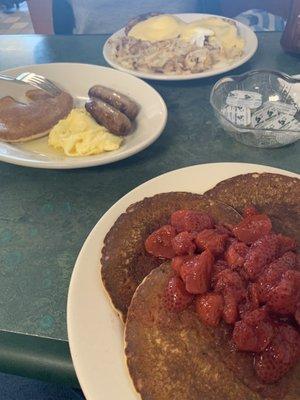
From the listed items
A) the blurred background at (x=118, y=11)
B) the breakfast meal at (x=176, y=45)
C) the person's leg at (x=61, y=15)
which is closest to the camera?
the breakfast meal at (x=176, y=45)

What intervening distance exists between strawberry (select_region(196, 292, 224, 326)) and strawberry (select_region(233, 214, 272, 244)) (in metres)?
0.19

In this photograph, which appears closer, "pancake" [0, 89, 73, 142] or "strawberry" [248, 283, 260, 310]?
"strawberry" [248, 283, 260, 310]

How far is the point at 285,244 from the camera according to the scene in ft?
3.54

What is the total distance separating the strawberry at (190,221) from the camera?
1.14m

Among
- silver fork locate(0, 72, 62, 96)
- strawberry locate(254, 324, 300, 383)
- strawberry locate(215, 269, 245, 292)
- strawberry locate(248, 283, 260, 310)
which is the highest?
silver fork locate(0, 72, 62, 96)

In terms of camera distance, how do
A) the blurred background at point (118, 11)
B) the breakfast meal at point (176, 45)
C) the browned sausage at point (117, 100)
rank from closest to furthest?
1. the browned sausage at point (117, 100)
2. the breakfast meal at point (176, 45)
3. the blurred background at point (118, 11)

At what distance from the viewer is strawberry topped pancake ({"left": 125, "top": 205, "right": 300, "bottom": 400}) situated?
35.4 inches

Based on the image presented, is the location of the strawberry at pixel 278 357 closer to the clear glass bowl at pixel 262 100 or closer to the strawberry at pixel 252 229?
the strawberry at pixel 252 229

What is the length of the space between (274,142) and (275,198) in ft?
1.22

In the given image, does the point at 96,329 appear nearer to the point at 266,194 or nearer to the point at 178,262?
the point at 178,262

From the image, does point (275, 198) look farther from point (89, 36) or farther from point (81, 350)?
point (89, 36)

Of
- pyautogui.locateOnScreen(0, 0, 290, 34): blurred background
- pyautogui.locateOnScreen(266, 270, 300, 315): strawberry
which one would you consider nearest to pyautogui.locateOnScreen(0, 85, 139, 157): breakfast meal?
pyautogui.locateOnScreen(266, 270, 300, 315): strawberry

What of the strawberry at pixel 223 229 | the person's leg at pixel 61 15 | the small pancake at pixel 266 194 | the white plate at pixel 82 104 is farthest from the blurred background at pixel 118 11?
the strawberry at pixel 223 229

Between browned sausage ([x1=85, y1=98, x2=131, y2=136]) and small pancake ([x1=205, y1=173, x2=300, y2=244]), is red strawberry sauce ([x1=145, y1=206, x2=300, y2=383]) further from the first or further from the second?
browned sausage ([x1=85, y1=98, x2=131, y2=136])
